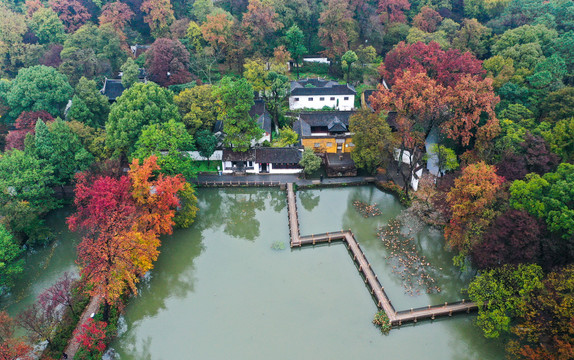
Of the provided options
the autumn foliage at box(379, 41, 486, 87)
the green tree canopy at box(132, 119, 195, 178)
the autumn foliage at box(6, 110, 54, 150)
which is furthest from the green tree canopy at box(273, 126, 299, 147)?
the autumn foliage at box(6, 110, 54, 150)

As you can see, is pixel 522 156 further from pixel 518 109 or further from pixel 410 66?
pixel 410 66

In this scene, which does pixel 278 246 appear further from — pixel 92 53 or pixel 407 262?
pixel 92 53

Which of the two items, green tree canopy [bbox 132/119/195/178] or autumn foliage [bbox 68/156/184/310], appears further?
green tree canopy [bbox 132/119/195/178]

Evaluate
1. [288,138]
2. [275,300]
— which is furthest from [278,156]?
[275,300]

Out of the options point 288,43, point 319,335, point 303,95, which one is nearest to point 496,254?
point 319,335

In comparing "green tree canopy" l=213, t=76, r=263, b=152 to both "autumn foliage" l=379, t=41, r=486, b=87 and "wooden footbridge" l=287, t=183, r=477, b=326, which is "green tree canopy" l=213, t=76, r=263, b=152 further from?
"autumn foliage" l=379, t=41, r=486, b=87

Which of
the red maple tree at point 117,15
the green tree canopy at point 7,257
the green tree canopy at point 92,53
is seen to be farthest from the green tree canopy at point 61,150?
the red maple tree at point 117,15
